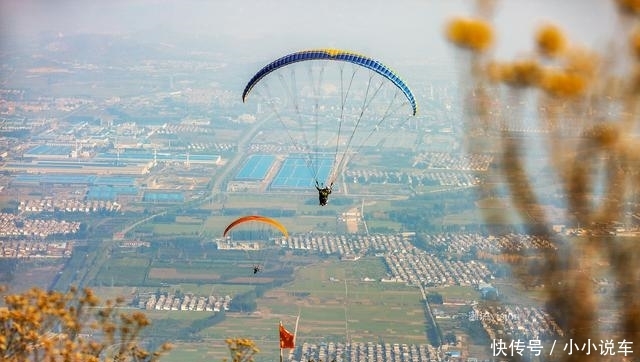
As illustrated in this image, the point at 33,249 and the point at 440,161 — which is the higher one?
the point at 440,161

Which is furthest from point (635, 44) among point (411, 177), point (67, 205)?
point (411, 177)

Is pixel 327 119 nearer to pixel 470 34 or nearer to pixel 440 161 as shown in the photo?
pixel 440 161

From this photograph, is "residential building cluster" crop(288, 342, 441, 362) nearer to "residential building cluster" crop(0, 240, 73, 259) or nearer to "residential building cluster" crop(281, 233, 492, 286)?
"residential building cluster" crop(281, 233, 492, 286)

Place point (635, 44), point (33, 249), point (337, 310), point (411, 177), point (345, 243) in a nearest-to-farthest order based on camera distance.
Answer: point (635, 44), point (337, 310), point (33, 249), point (345, 243), point (411, 177)

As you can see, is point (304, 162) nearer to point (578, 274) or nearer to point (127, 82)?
point (127, 82)

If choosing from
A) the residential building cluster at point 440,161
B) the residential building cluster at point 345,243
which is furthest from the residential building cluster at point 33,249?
the residential building cluster at point 440,161

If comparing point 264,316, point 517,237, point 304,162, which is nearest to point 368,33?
point 304,162

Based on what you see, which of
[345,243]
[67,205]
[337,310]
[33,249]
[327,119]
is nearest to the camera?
[337,310]

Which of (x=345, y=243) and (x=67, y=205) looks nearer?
(x=345, y=243)
